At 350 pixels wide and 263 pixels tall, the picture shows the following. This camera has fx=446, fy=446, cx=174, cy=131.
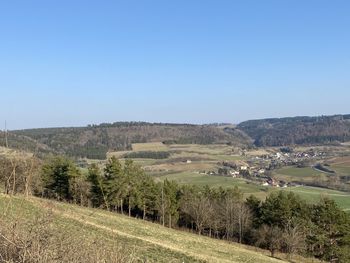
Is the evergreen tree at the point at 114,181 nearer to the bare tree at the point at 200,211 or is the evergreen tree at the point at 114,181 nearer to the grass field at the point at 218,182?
the bare tree at the point at 200,211

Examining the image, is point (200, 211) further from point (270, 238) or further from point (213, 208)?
point (270, 238)

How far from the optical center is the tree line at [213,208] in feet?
172

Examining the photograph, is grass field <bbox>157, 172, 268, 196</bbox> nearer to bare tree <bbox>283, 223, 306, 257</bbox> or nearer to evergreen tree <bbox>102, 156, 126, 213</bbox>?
evergreen tree <bbox>102, 156, 126, 213</bbox>

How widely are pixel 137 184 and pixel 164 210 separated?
19.4 feet

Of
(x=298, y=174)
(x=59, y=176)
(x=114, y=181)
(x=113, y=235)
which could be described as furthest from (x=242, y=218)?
(x=298, y=174)

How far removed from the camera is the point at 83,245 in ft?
21.3

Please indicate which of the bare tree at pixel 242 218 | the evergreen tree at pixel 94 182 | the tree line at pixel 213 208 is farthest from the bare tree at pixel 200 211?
the evergreen tree at pixel 94 182

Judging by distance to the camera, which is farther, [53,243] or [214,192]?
[214,192]

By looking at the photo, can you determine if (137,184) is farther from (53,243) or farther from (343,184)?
(343,184)

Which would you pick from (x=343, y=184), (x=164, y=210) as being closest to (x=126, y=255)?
(x=164, y=210)

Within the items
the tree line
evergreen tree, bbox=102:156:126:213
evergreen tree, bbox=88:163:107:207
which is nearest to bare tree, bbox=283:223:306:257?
the tree line

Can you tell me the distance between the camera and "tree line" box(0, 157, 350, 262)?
52.4 m

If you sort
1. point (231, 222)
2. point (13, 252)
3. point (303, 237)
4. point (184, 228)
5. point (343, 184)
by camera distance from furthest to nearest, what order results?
point (343, 184)
point (184, 228)
point (231, 222)
point (303, 237)
point (13, 252)

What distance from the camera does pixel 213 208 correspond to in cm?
6419
